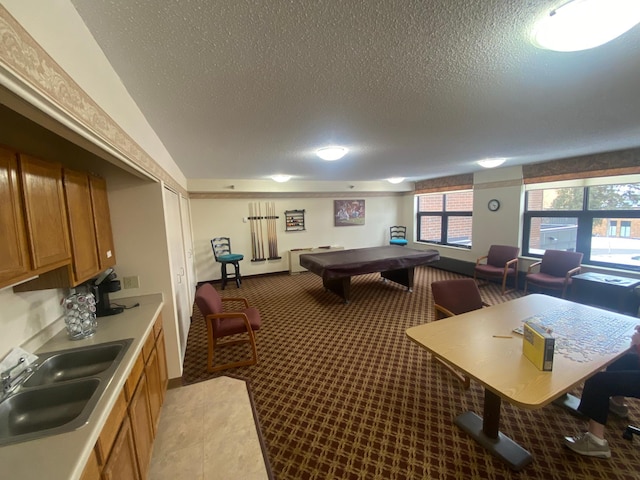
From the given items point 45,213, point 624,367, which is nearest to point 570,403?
point 624,367

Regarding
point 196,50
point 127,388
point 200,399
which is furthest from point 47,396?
point 196,50

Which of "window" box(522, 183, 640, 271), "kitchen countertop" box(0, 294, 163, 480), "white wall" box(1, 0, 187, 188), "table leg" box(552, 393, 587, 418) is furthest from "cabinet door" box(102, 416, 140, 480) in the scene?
"window" box(522, 183, 640, 271)

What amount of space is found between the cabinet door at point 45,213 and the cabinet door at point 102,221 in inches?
16.9

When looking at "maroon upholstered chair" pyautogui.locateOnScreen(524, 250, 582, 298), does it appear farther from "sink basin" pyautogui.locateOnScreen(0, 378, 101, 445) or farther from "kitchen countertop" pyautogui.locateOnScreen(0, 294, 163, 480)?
"sink basin" pyautogui.locateOnScreen(0, 378, 101, 445)

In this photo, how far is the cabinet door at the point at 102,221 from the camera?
1.86 m

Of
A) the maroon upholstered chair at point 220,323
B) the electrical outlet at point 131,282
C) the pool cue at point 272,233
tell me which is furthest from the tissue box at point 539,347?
the pool cue at point 272,233

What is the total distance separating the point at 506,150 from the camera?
346cm

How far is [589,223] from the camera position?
164 inches

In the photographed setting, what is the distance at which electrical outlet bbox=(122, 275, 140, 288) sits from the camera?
7.45 feet

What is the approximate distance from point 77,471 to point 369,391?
1.99 meters

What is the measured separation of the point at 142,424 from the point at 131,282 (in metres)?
1.20

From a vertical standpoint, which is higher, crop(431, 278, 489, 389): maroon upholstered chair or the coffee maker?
the coffee maker

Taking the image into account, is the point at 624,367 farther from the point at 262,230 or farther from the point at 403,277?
the point at 262,230

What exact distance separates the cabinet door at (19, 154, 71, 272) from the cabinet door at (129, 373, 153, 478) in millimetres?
828
